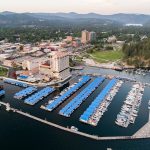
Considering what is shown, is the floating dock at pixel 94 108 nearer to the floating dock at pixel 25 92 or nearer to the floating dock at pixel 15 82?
the floating dock at pixel 25 92

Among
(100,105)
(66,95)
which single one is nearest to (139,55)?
(66,95)

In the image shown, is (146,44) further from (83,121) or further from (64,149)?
(64,149)

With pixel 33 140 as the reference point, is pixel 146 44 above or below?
above

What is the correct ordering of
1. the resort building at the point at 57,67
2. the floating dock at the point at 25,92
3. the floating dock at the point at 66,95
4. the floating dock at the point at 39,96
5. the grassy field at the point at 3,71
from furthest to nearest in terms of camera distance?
1. the grassy field at the point at 3,71
2. the resort building at the point at 57,67
3. the floating dock at the point at 25,92
4. the floating dock at the point at 39,96
5. the floating dock at the point at 66,95

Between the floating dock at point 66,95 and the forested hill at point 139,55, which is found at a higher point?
the forested hill at point 139,55

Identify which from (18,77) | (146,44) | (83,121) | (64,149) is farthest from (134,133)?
(146,44)

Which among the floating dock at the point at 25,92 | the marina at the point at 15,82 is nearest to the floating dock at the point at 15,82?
the marina at the point at 15,82

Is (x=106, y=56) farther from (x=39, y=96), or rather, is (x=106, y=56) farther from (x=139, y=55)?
(x=39, y=96)
